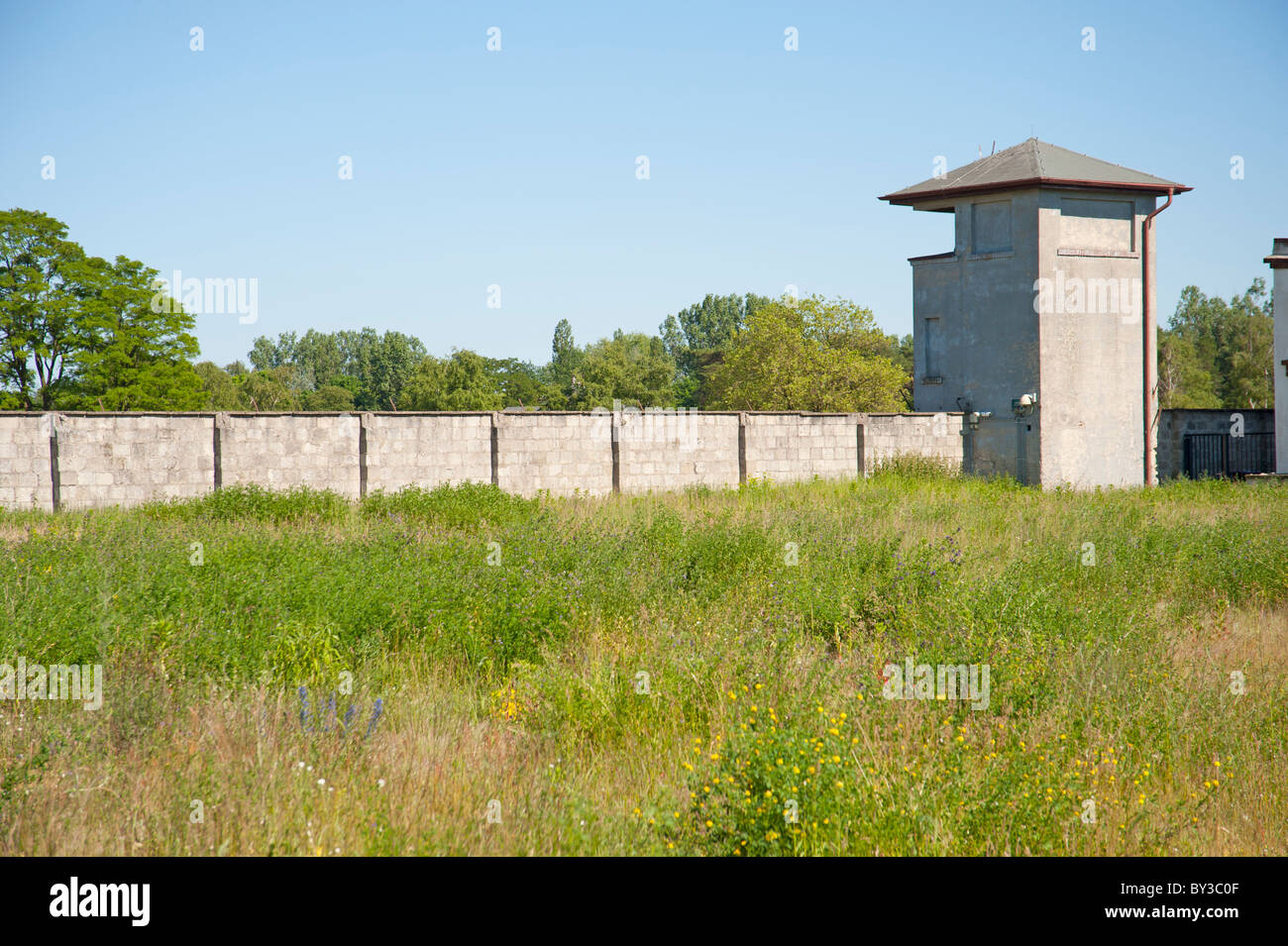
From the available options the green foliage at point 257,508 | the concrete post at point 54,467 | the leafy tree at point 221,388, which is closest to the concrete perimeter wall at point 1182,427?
the green foliage at point 257,508

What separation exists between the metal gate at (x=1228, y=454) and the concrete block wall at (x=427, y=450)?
1964cm

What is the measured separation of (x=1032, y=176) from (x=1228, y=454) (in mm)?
10094

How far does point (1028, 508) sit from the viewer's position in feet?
53.1

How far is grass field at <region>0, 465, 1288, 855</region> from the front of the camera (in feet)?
13.4

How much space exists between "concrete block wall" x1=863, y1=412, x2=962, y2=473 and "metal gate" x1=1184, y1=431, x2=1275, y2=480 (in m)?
7.40

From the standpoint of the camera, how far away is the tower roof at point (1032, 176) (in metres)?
23.9

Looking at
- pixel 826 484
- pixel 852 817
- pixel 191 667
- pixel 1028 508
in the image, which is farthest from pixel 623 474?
pixel 852 817

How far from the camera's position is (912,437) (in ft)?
77.1

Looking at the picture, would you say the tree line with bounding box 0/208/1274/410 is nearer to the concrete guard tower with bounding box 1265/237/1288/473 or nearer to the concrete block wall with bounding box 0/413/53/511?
the concrete block wall with bounding box 0/413/53/511

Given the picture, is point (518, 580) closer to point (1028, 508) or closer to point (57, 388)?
point (1028, 508)

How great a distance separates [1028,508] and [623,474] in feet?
27.3

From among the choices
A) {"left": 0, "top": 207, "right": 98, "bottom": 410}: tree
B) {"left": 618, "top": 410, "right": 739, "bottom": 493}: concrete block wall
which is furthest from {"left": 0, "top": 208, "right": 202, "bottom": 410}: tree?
{"left": 618, "top": 410, "right": 739, "bottom": 493}: concrete block wall

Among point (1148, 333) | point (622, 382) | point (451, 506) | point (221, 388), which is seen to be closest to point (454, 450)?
point (451, 506)
